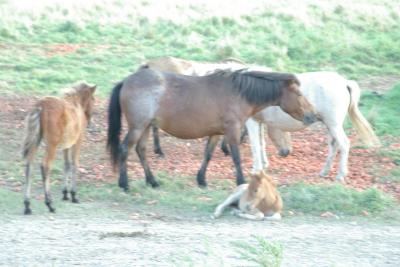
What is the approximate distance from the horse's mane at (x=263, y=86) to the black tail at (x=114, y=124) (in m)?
1.57

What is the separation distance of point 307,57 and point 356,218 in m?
13.8

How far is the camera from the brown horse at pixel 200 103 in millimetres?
11703

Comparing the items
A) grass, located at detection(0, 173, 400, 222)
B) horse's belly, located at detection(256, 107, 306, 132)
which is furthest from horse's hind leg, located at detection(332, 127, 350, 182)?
grass, located at detection(0, 173, 400, 222)

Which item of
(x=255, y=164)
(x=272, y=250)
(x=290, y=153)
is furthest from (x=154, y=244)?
(x=290, y=153)

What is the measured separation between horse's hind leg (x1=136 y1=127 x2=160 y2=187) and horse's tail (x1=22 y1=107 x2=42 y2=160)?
6.85 ft

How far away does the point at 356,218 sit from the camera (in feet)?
34.1

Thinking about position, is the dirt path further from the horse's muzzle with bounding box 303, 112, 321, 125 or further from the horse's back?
the horse's muzzle with bounding box 303, 112, 321, 125

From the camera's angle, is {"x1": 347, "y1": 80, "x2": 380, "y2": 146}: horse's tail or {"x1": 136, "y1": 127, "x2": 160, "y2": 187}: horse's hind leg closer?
{"x1": 136, "y1": 127, "x2": 160, "y2": 187}: horse's hind leg

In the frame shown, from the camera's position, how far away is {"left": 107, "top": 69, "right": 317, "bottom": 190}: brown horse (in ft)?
38.4

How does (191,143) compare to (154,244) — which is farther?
(191,143)

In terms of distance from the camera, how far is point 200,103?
11.8 meters

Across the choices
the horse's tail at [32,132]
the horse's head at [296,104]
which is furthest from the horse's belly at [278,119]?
the horse's tail at [32,132]

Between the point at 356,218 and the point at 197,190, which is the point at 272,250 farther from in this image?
the point at 197,190

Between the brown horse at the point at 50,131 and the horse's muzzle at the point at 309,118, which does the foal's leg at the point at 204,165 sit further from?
the brown horse at the point at 50,131
